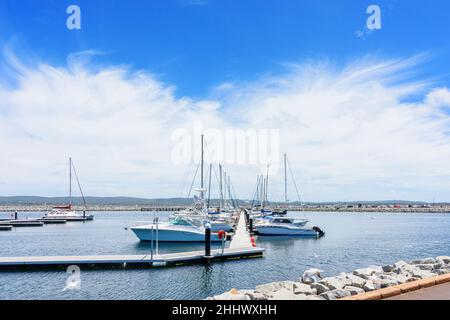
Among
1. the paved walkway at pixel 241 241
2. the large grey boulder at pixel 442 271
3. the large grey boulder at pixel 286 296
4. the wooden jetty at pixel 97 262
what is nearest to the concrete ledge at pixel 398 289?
the large grey boulder at pixel 286 296

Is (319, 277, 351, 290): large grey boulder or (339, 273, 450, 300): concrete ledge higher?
(339, 273, 450, 300): concrete ledge

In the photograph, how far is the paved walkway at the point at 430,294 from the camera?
393 inches

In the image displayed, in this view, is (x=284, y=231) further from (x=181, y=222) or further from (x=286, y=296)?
(x=286, y=296)

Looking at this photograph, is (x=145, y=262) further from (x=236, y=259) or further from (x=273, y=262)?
(x=273, y=262)

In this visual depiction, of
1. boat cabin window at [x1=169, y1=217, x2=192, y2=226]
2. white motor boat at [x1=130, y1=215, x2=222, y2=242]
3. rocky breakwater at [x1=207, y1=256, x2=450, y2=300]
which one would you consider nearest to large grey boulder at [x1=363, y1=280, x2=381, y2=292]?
rocky breakwater at [x1=207, y1=256, x2=450, y2=300]

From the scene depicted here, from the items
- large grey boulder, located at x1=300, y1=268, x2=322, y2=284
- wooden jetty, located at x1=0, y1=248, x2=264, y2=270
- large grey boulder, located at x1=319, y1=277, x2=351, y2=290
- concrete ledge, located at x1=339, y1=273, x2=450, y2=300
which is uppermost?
concrete ledge, located at x1=339, y1=273, x2=450, y2=300

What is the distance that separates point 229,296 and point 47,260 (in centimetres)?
1747

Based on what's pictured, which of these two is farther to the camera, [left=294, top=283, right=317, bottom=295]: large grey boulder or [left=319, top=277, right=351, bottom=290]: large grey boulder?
[left=294, top=283, right=317, bottom=295]: large grey boulder

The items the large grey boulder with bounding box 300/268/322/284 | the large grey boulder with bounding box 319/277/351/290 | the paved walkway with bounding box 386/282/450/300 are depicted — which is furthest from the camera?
the large grey boulder with bounding box 300/268/322/284

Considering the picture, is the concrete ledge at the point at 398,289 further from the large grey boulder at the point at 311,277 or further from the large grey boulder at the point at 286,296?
the large grey boulder at the point at 311,277

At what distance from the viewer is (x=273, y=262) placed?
29.9 metres

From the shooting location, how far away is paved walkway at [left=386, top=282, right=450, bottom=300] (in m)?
9.98

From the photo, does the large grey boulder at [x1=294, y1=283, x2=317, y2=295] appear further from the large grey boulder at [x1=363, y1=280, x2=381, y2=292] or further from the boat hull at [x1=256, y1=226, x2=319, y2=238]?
the boat hull at [x1=256, y1=226, x2=319, y2=238]
